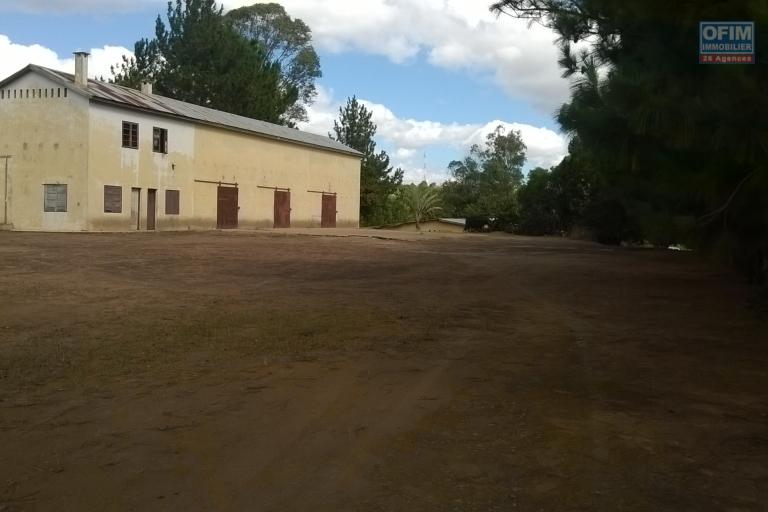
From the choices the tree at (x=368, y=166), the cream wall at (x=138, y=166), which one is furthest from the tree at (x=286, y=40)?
the cream wall at (x=138, y=166)

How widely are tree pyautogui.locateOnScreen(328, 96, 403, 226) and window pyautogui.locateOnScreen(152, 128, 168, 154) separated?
22291 mm

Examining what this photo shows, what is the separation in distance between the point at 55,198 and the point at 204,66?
22.7 m

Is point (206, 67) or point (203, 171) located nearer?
point (203, 171)

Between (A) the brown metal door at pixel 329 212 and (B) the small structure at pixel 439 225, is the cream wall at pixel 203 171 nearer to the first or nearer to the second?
(A) the brown metal door at pixel 329 212

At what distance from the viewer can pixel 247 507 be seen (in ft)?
13.0

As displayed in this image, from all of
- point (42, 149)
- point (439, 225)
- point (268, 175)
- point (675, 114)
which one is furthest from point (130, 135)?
point (675, 114)

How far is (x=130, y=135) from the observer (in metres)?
33.8

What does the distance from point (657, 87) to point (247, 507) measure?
5.68m

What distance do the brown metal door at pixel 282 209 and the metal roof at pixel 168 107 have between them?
3080 millimetres

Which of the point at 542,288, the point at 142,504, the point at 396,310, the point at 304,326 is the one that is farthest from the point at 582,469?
the point at 542,288

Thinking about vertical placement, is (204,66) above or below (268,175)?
above

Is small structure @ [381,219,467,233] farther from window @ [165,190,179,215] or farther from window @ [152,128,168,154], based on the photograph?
window @ [152,128,168,154]

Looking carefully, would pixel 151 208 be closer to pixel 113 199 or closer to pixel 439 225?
pixel 113 199

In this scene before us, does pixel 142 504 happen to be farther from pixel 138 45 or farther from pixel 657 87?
pixel 138 45
